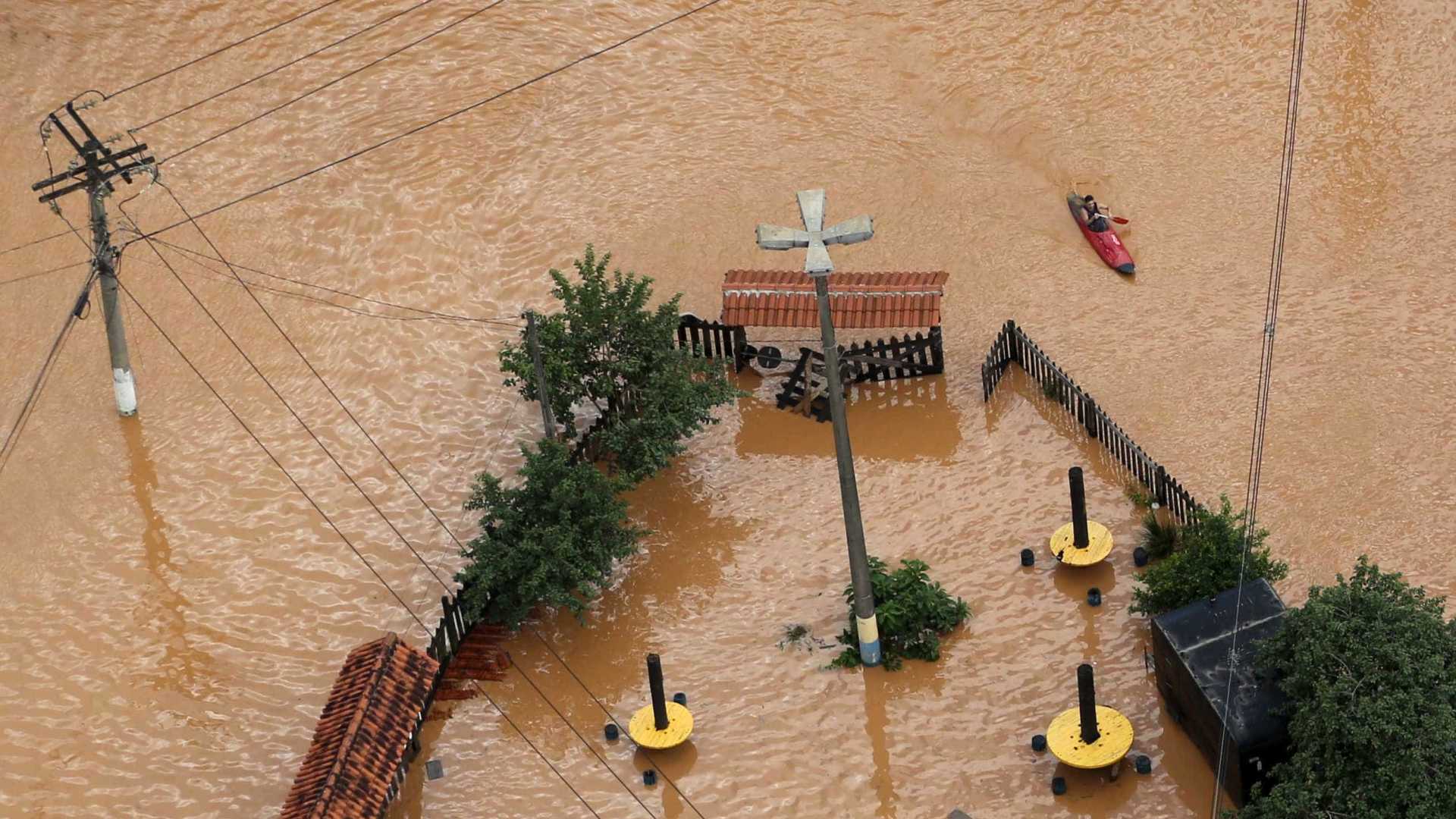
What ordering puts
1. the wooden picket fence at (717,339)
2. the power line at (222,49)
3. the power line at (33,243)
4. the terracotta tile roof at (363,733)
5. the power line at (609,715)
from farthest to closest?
the power line at (222,49)
the power line at (33,243)
the wooden picket fence at (717,339)
the power line at (609,715)
the terracotta tile roof at (363,733)

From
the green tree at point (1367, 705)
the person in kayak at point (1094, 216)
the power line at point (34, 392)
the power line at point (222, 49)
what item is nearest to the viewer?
the green tree at point (1367, 705)

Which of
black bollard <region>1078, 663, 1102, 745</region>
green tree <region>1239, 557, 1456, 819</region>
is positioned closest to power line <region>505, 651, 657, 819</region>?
black bollard <region>1078, 663, 1102, 745</region>

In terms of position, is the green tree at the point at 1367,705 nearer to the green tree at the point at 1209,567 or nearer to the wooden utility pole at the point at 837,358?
the green tree at the point at 1209,567

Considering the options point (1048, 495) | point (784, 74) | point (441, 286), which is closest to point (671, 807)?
point (1048, 495)

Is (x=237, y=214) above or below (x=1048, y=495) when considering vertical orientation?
above

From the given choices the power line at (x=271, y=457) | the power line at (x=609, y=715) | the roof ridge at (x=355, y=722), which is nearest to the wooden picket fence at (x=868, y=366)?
the power line at (x=609, y=715)

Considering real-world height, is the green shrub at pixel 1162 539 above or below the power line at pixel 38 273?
below

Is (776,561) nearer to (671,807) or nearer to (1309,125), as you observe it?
(671,807)

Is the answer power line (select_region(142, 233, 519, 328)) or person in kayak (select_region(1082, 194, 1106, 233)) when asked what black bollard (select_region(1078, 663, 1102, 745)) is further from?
power line (select_region(142, 233, 519, 328))
